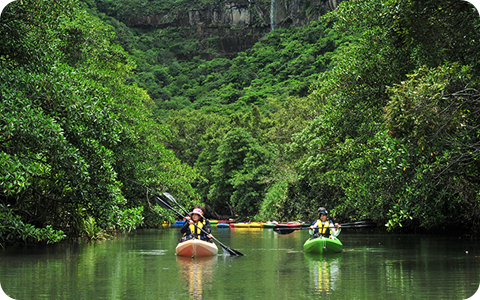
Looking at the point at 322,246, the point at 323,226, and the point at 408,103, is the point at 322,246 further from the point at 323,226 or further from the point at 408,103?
the point at 408,103

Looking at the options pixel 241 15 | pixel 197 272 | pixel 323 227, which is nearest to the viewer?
pixel 197 272

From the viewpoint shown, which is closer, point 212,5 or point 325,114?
point 325,114

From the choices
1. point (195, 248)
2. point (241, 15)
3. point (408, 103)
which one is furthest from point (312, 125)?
point (241, 15)

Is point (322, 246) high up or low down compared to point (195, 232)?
down

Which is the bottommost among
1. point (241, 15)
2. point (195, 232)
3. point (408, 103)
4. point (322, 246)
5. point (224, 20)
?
point (322, 246)

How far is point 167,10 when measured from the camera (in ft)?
505

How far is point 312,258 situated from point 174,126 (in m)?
46.1

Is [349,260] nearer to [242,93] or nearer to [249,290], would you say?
[249,290]

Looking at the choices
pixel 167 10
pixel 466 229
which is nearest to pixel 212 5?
pixel 167 10

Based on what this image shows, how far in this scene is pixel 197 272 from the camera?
41.3ft

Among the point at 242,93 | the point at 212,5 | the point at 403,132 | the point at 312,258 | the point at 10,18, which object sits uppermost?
the point at 212,5

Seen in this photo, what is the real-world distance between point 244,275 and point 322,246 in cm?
566

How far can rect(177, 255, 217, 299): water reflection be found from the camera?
9664 millimetres

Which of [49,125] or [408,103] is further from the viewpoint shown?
[408,103]
